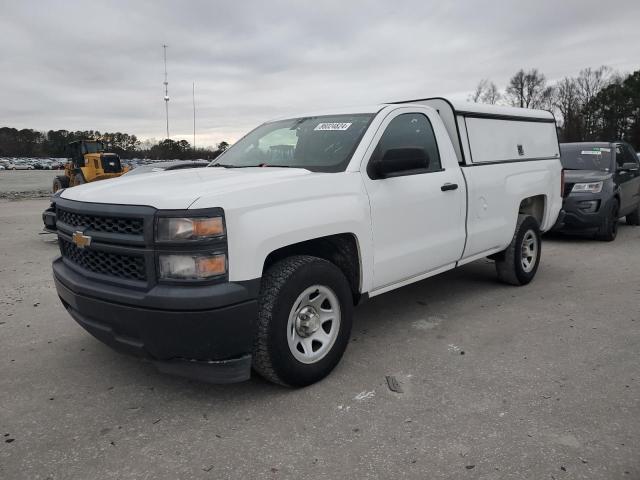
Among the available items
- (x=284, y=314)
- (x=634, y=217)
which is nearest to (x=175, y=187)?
(x=284, y=314)

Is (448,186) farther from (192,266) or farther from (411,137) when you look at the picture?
(192,266)

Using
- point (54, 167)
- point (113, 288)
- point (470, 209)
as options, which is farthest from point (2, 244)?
point (54, 167)

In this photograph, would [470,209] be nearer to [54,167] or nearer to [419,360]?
[419,360]

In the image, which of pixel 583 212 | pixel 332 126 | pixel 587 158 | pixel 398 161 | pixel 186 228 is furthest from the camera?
pixel 587 158

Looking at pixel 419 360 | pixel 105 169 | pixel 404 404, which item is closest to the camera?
pixel 404 404

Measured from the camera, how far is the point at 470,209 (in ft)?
15.4

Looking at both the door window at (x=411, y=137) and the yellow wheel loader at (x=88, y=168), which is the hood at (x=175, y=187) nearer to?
the door window at (x=411, y=137)

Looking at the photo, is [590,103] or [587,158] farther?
[590,103]

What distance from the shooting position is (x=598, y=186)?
28.7ft

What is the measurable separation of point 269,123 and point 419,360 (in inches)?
103

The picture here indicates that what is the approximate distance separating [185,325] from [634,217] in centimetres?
1098

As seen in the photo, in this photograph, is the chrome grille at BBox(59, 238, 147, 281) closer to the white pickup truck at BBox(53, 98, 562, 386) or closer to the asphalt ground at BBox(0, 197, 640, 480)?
the white pickup truck at BBox(53, 98, 562, 386)

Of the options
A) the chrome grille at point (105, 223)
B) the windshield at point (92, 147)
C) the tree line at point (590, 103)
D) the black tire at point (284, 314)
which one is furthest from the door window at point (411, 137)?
the tree line at point (590, 103)

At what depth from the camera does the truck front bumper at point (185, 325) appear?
2742 mm
